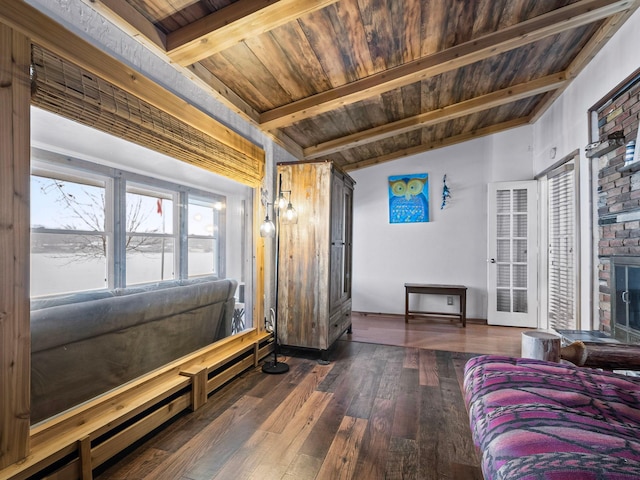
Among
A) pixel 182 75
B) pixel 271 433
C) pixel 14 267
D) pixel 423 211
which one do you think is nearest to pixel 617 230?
pixel 423 211

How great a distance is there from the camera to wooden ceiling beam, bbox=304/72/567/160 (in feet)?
11.2

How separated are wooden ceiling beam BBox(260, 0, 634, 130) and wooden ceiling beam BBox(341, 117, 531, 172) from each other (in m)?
2.25

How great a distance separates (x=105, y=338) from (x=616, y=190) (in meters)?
3.95

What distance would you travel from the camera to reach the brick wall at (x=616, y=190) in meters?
2.28

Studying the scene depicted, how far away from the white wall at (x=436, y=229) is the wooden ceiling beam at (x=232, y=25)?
3677 millimetres

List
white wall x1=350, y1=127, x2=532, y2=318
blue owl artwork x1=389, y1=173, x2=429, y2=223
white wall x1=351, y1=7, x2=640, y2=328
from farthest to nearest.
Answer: blue owl artwork x1=389, y1=173, x2=429, y2=223 → white wall x1=350, y1=127, x2=532, y2=318 → white wall x1=351, y1=7, x2=640, y2=328

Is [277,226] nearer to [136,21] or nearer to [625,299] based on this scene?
[136,21]

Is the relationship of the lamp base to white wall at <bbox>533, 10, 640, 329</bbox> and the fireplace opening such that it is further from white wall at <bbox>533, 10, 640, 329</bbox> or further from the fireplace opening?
white wall at <bbox>533, 10, 640, 329</bbox>

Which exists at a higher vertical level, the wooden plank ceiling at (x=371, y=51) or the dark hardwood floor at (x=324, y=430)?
the wooden plank ceiling at (x=371, y=51)

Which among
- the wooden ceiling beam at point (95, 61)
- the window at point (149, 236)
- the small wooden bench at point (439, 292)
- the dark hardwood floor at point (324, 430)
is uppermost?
the wooden ceiling beam at point (95, 61)

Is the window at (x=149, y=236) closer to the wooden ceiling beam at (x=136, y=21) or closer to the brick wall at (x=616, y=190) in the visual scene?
the wooden ceiling beam at (x=136, y=21)

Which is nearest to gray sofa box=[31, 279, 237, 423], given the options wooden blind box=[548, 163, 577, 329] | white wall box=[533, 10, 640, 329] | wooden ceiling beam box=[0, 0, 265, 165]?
wooden ceiling beam box=[0, 0, 265, 165]

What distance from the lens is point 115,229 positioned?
3.58 m

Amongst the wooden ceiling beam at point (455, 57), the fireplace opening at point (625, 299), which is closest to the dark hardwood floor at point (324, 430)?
the fireplace opening at point (625, 299)
